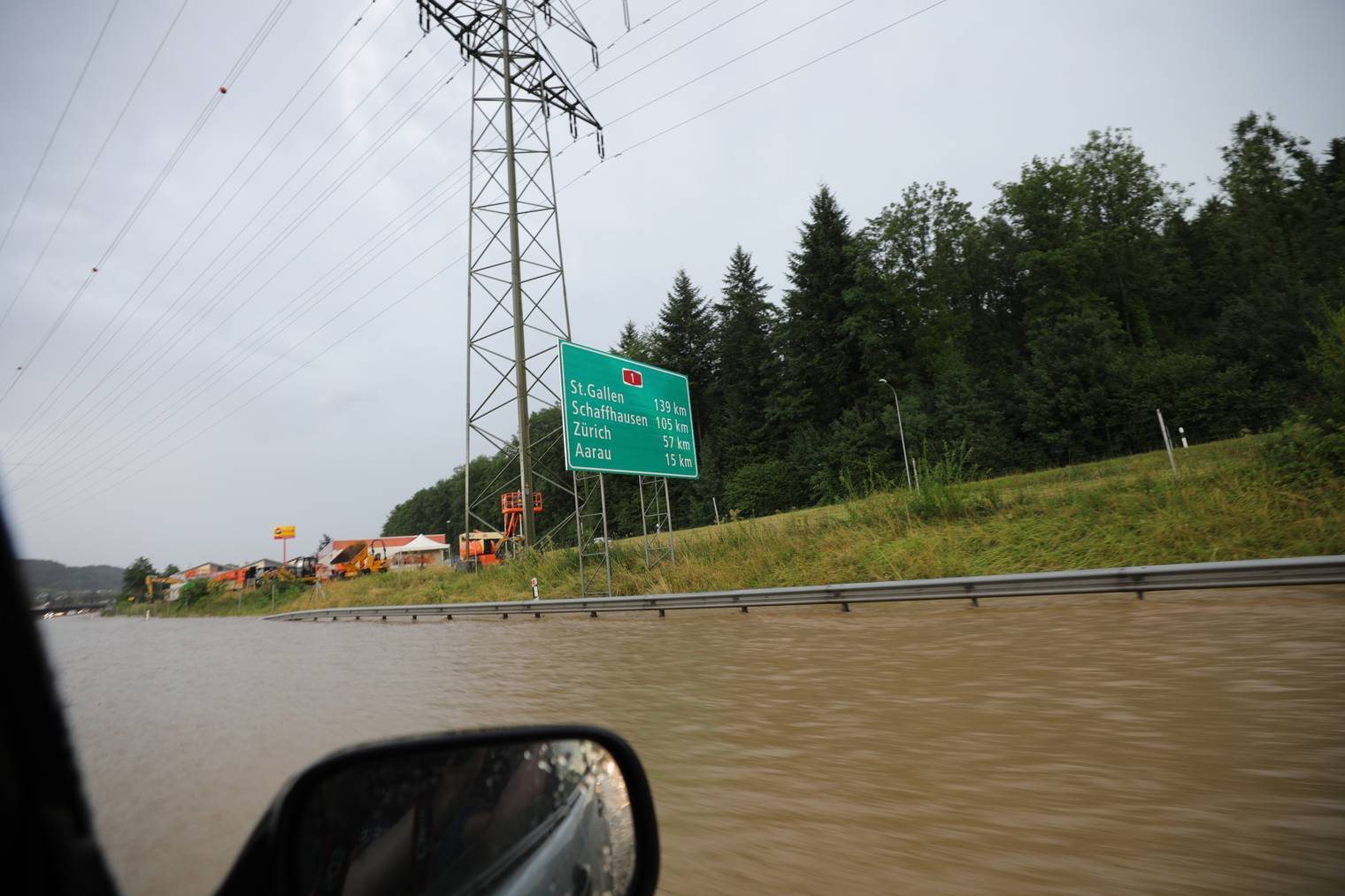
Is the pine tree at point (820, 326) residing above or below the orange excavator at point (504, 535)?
above

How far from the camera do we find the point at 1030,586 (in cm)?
1085

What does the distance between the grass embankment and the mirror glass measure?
12834mm

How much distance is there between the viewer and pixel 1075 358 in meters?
46.5

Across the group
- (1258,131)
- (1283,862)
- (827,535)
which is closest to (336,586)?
(827,535)

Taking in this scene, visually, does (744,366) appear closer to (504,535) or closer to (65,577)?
(504,535)

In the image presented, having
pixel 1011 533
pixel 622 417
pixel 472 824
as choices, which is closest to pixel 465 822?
pixel 472 824

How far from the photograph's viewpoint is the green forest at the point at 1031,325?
147 ft

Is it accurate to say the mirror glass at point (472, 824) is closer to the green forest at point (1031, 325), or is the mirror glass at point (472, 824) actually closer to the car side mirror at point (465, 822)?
the car side mirror at point (465, 822)

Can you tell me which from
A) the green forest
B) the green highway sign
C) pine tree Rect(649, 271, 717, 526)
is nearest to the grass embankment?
the green highway sign

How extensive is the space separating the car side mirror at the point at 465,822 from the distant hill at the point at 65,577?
53cm

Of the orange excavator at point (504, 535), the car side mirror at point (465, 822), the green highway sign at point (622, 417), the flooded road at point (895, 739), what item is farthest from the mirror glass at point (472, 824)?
the orange excavator at point (504, 535)

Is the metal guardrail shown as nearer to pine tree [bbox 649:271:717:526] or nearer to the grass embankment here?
the grass embankment

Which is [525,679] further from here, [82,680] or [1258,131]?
[1258,131]

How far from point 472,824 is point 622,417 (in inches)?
703
